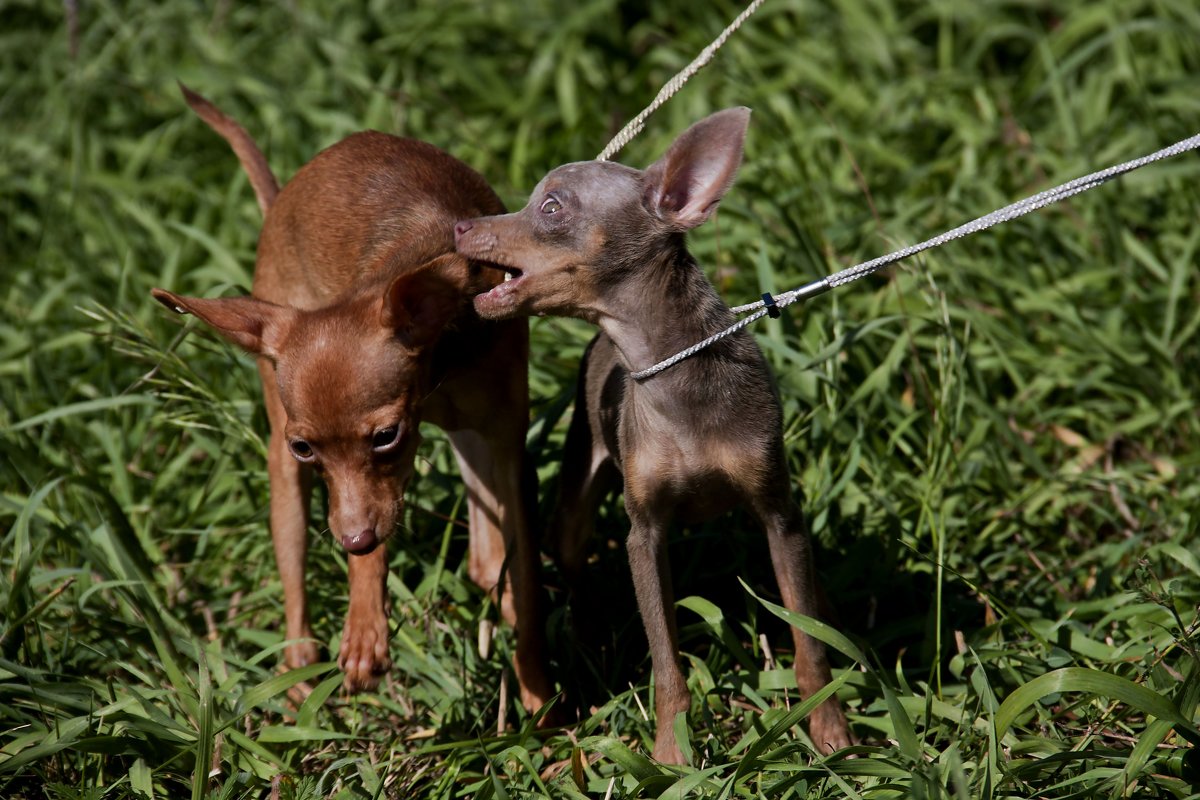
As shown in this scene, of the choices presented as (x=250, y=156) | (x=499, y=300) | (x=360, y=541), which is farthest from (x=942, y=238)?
(x=250, y=156)

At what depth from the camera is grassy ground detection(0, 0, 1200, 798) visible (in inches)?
174

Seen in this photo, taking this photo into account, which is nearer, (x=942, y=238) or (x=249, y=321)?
(x=942, y=238)

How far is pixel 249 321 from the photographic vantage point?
4.44 m

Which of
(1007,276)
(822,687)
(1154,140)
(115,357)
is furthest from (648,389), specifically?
(1154,140)

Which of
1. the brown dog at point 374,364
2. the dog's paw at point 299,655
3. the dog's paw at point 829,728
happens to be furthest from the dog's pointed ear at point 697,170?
the dog's paw at point 299,655

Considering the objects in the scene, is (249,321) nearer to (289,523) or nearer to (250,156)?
(289,523)

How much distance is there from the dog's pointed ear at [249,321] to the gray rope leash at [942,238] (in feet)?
3.89

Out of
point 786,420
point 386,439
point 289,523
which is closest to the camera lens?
point 386,439

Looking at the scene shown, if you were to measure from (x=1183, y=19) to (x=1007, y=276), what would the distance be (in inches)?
97.0

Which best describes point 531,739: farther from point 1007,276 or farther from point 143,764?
point 1007,276

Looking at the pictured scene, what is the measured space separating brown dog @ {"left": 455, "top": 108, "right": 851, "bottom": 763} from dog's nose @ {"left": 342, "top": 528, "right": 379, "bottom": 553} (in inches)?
30.5

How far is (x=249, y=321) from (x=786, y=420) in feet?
7.62

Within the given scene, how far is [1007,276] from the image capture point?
22.1 feet

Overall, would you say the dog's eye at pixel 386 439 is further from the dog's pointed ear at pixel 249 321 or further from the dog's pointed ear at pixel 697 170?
the dog's pointed ear at pixel 697 170
